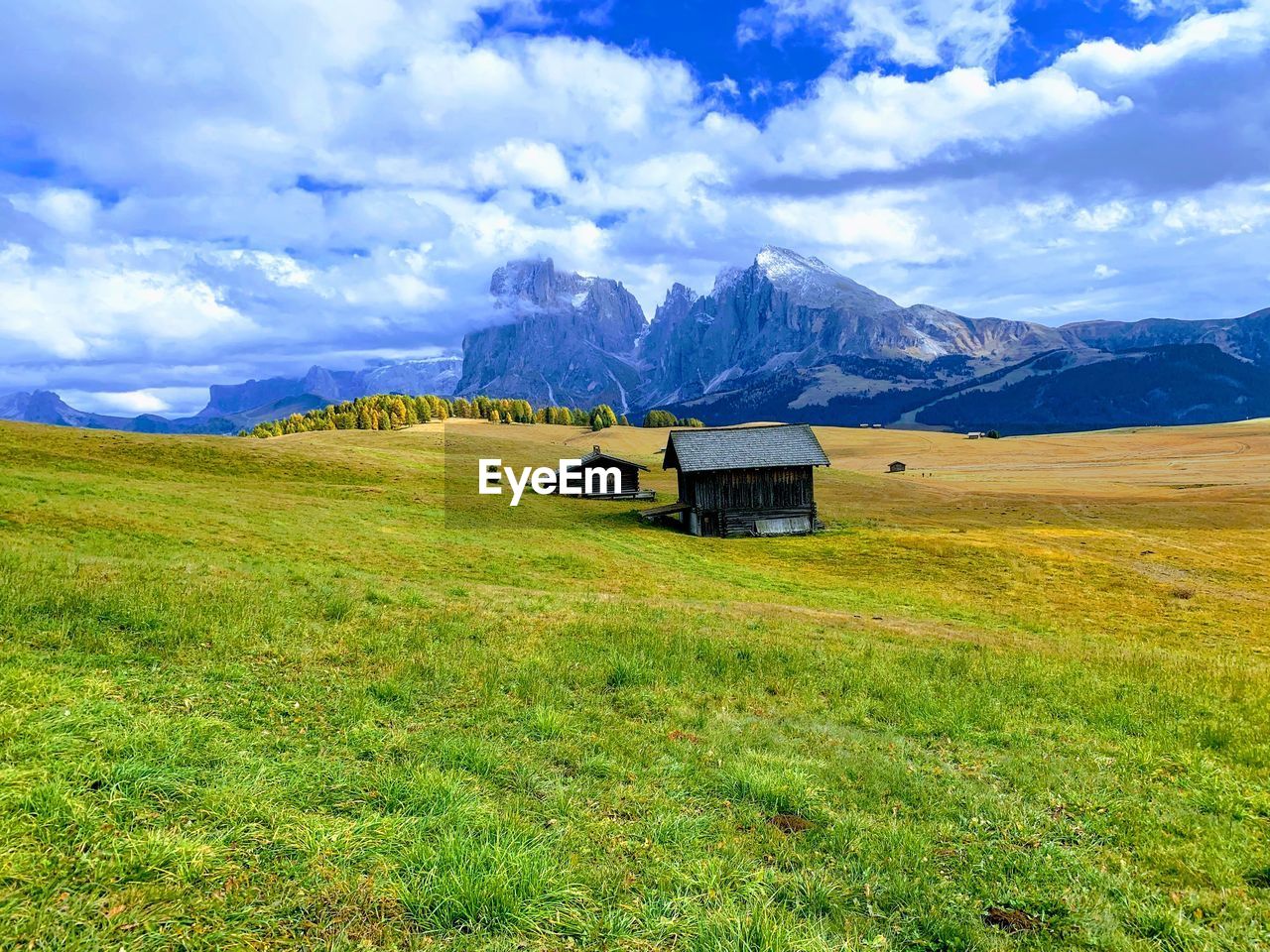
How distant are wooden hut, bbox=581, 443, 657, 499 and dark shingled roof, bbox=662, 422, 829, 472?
43.2 feet

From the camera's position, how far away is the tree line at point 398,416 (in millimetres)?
150750

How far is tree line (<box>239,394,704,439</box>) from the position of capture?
5935 inches

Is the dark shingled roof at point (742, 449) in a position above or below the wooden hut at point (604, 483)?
above

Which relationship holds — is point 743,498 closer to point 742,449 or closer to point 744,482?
point 744,482

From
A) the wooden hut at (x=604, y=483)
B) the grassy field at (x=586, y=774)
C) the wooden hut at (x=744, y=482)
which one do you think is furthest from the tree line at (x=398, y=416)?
the grassy field at (x=586, y=774)

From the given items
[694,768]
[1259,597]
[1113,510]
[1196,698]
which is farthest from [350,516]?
[1113,510]

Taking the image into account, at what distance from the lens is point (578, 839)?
574cm

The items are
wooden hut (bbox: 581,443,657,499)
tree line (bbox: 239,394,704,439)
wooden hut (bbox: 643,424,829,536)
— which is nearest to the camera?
wooden hut (bbox: 643,424,829,536)

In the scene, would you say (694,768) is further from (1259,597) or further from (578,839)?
(1259,597)

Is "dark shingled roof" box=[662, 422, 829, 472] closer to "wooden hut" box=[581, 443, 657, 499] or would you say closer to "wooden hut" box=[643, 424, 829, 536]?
"wooden hut" box=[643, 424, 829, 536]

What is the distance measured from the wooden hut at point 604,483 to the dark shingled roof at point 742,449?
43.2ft

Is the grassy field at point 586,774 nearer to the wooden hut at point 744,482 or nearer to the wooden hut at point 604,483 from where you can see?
the wooden hut at point 744,482

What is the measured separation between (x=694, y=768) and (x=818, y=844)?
1798 millimetres

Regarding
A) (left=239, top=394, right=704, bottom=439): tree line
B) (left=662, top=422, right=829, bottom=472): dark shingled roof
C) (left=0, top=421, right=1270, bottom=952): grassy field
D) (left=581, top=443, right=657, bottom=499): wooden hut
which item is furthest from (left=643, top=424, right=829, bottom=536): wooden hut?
(left=239, top=394, right=704, bottom=439): tree line
